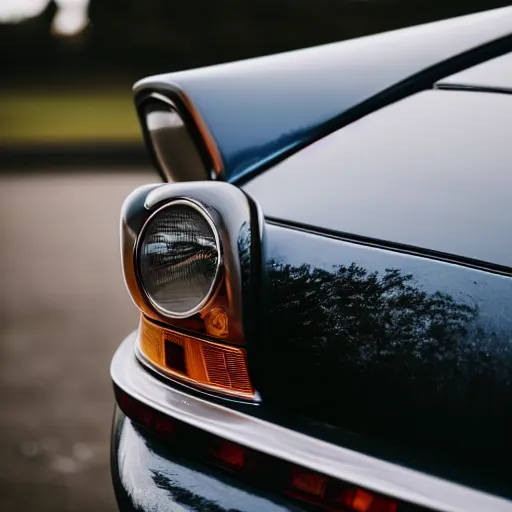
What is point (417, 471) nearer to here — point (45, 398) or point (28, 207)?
point (45, 398)

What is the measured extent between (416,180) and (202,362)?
44cm

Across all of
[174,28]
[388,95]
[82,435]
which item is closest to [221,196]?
[388,95]

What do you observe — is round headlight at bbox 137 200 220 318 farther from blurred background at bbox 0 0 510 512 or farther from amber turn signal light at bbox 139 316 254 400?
blurred background at bbox 0 0 510 512

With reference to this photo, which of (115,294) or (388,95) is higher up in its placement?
(388,95)

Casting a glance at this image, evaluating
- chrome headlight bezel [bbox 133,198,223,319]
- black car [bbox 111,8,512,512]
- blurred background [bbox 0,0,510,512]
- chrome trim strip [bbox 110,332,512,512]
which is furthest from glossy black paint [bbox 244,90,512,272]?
blurred background [bbox 0,0,510,512]

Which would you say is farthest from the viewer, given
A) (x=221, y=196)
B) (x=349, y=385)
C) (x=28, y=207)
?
(x=28, y=207)

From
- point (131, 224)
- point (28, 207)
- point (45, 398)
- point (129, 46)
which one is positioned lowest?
point (129, 46)

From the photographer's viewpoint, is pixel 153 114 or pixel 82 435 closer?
pixel 153 114

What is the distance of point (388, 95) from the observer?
66.4 inches

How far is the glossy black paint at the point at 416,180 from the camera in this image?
4.20 ft

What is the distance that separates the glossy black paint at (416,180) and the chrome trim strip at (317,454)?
31 centimetres

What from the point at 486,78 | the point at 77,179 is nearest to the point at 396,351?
the point at 486,78

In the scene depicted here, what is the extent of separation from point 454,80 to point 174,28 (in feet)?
68.1

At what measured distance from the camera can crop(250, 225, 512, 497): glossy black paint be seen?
1131mm
